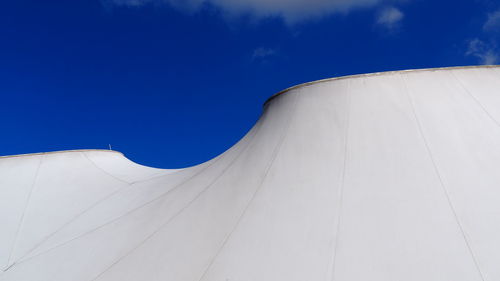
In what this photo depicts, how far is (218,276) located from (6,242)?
21.2 feet

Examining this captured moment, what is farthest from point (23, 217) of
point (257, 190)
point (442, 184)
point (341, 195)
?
point (442, 184)

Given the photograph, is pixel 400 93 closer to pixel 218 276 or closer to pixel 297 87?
pixel 297 87

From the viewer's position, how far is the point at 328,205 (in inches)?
234

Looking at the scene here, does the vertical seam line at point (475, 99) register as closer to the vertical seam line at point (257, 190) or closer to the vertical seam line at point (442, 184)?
the vertical seam line at point (442, 184)

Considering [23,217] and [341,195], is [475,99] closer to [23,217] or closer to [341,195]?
[341,195]

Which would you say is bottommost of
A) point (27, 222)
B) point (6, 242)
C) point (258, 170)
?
point (6, 242)

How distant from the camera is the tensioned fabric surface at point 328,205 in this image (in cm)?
511

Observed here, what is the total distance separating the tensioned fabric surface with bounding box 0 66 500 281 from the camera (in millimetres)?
5113

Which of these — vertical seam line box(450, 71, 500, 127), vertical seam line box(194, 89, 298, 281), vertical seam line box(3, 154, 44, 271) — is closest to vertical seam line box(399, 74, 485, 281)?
vertical seam line box(450, 71, 500, 127)

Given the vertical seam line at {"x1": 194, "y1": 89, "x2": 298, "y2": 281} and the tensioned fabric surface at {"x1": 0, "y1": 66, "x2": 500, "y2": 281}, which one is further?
the vertical seam line at {"x1": 194, "y1": 89, "x2": 298, "y2": 281}

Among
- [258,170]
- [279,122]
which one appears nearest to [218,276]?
[258,170]

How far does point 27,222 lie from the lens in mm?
9781

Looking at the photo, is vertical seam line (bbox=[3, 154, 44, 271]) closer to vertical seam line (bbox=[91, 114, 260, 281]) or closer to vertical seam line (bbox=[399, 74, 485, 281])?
vertical seam line (bbox=[91, 114, 260, 281])

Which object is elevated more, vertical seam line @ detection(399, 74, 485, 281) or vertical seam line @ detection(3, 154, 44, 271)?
vertical seam line @ detection(399, 74, 485, 281)
